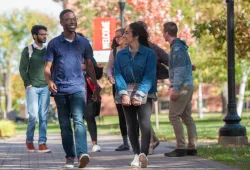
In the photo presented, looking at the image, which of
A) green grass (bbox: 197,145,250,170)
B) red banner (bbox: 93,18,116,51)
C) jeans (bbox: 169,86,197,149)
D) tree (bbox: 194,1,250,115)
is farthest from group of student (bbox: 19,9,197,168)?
tree (bbox: 194,1,250,115)

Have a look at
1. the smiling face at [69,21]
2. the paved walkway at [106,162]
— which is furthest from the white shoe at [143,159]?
the smiling face at [69,21]

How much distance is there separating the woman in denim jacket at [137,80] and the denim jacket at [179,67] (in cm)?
131

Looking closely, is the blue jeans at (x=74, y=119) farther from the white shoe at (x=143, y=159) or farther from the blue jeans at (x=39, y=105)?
the blue jeans at (x=39, y=105)

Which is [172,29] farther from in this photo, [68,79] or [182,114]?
[68,79]

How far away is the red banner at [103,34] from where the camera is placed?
18.8 meters

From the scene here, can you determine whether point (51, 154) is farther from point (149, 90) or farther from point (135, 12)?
point (135, 12)

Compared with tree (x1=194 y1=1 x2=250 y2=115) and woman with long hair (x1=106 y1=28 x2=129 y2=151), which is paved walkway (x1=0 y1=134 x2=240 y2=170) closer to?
woman with long hair (x1=106 y1=28 x2=129 y2=151)

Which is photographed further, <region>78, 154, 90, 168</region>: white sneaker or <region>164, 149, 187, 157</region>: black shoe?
<region>164, 149, 187, 157</region>: black shoe

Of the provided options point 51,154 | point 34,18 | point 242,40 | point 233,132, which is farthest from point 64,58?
point 34,18

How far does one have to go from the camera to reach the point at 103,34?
754 inches

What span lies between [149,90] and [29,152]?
424cm

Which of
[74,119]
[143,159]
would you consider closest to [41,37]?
[74,119]

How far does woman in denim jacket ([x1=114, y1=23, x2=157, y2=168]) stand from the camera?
10070 millimetres

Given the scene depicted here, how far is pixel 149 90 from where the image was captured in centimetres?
1036
